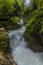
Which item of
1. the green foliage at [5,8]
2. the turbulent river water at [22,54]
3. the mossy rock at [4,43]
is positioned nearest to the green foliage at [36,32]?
the turbulent river water at [22,54]

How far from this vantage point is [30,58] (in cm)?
869

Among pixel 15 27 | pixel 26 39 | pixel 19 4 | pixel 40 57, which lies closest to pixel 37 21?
pixel 26 39

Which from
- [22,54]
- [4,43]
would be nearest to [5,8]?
[22,54]

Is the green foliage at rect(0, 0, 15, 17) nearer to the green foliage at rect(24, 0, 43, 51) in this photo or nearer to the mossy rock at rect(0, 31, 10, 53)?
the green foliage at rect(24, 0, 43, 51)

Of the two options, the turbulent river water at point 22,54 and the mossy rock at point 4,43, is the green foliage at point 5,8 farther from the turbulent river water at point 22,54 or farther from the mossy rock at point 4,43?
the mossy rock at point 4,43

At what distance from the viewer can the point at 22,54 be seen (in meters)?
8.98

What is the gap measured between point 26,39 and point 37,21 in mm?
997

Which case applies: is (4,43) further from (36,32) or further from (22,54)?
(36,32)

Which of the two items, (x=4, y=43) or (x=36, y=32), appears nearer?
(x=4, y=43)

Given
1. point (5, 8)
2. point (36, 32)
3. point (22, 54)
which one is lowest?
point (22, 54)

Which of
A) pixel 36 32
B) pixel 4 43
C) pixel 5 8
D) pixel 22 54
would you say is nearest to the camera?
pixel 4 43

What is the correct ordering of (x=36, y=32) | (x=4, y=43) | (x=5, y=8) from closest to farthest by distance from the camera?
(x=4, y=43) → (x=36, y=32) → (x=5, y=8)

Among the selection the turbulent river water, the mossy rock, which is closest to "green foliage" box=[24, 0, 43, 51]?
the turbulent river water

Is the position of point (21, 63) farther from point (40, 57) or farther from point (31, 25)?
point (31, 25)
